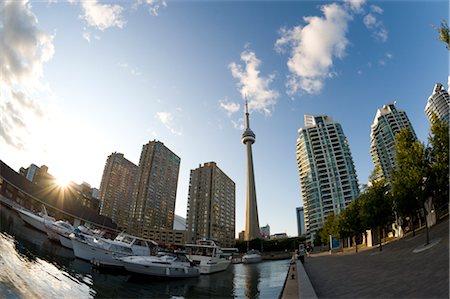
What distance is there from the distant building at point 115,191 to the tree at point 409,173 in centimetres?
15377

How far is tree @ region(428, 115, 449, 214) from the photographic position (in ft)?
66.4

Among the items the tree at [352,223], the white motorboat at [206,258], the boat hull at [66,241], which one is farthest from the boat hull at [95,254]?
the tree at [352,223]

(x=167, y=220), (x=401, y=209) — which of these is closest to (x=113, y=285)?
(x=401, y=209)

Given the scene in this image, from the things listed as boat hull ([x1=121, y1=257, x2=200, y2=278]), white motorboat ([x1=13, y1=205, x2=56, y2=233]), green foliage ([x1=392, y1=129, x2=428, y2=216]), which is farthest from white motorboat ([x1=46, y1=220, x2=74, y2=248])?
green foliage ([x1=392, y1=129, x2=428, y2=216])

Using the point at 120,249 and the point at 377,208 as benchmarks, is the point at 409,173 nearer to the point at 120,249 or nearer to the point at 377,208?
the point at 377,208

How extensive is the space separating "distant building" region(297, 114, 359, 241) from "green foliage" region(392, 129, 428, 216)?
98259mm

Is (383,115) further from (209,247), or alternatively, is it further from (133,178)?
(133,178)

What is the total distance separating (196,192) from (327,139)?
82.8 meters

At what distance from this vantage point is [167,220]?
154 meters

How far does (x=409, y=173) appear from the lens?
72.7ft

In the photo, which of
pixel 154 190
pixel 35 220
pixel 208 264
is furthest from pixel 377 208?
pixel 154 190

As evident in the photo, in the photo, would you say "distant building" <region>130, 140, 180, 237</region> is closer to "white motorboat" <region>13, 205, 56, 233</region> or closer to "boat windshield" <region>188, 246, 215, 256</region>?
"white motorboat" <region>13, 205, 56, 233</region>

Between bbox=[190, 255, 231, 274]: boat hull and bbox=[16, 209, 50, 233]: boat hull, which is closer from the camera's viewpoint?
bbox=[190, 255, 231, 274]: boat hull

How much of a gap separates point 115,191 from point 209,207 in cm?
6690
